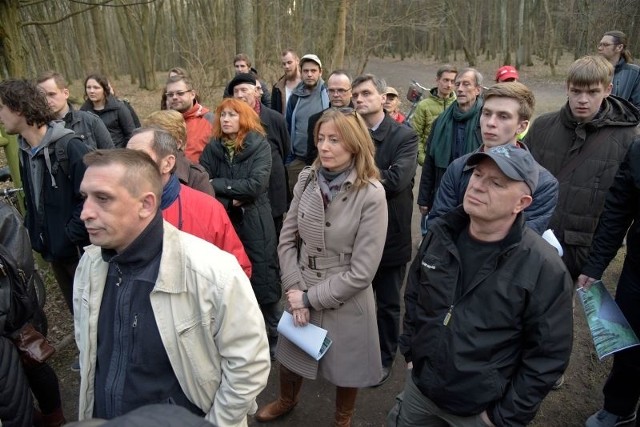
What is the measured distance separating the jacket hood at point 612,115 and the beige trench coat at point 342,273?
1508mm

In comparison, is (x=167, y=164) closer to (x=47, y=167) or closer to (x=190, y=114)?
(x=47, y=167)

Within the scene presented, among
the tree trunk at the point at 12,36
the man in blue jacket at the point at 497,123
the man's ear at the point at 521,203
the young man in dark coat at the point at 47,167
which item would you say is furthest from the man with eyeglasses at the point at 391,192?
the tree trunk at the point at 12,36

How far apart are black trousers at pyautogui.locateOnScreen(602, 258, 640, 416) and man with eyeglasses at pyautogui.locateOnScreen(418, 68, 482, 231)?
1.59 m

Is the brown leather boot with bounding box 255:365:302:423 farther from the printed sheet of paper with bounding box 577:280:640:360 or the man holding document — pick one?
the man holding document

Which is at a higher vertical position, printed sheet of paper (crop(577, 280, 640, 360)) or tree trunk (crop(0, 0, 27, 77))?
tree trunk (crop(0, 0, 27, 77))

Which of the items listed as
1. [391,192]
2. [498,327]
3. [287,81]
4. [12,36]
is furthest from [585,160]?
[12,36]

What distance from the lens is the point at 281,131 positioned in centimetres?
461

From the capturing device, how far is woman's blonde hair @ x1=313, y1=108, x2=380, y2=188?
2598 mm

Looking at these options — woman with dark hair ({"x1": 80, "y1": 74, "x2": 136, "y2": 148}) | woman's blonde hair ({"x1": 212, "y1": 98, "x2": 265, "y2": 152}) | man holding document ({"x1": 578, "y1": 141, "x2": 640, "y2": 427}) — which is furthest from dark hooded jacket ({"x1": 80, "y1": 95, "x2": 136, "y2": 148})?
man holding document ({"x1": 578, "y1": 141, "x2": 640, "y2": 427})

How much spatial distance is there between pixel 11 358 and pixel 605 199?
11.8 feet

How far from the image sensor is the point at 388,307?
11.7 ft

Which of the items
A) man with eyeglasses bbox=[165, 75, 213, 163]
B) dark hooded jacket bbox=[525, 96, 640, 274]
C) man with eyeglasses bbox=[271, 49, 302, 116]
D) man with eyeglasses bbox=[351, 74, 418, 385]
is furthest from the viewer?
man with eyeglasses bbox=[271, 49, 302, 116]

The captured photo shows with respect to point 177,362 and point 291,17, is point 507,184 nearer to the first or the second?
point 177,362

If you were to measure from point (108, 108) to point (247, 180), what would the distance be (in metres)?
2.95
